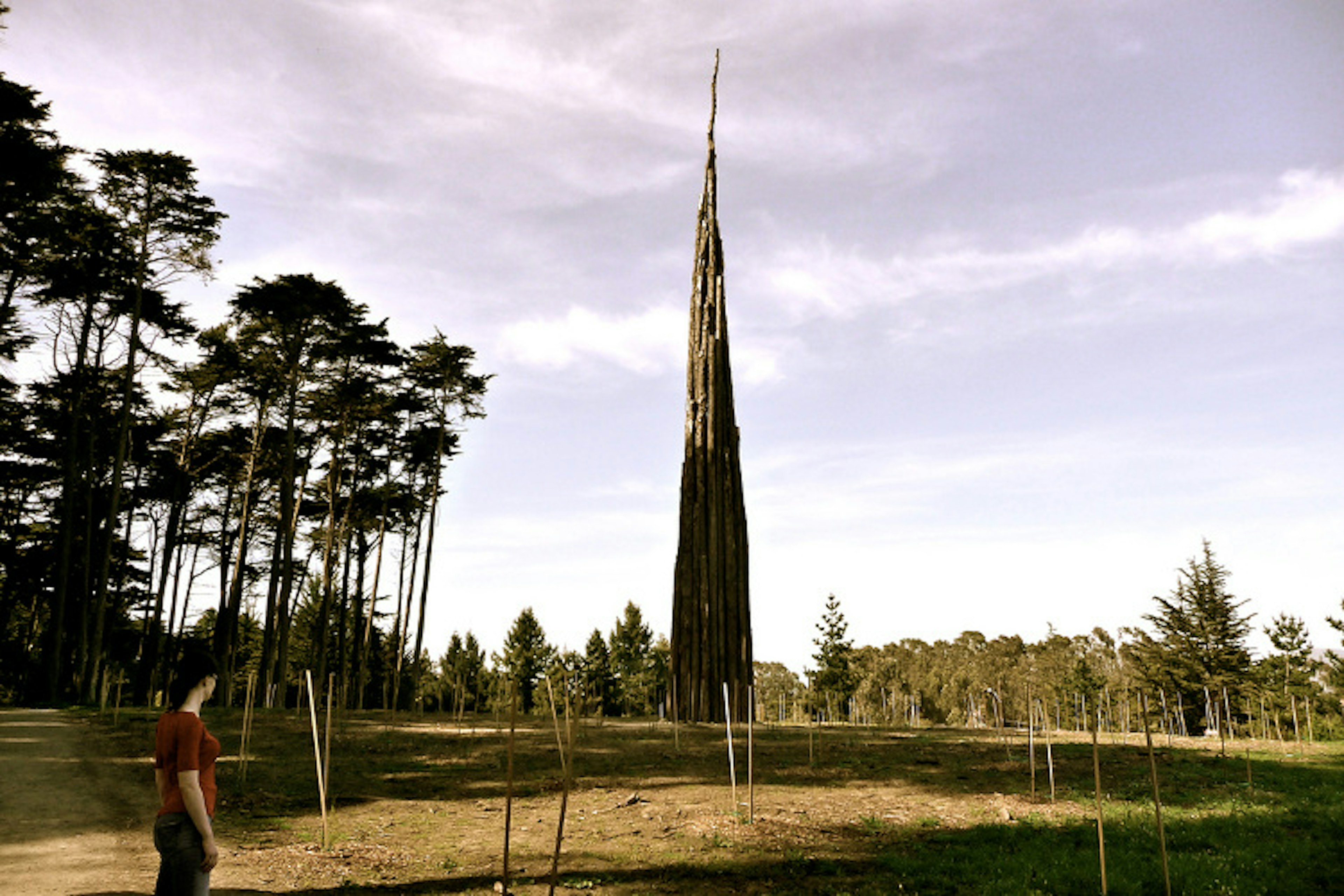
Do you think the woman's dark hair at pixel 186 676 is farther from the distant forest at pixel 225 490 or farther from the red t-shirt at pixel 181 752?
the distant forest at pixel 225 490

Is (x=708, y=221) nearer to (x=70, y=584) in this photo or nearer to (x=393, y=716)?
(x=393, y=716)

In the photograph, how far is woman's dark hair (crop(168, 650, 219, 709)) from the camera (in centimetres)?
471

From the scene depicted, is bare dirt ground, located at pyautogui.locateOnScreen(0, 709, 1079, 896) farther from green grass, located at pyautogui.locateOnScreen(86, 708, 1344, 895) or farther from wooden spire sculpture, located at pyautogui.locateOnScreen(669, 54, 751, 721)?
wooden spire sculpture, located at pyautogui.locateOnScreen(669, 54, 751, 721)


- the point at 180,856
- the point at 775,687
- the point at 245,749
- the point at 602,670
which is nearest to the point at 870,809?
the point at 180,856

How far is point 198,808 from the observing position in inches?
176

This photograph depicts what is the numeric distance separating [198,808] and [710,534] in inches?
739

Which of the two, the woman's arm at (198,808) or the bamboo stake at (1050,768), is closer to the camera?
the woman's arm at (198,808)

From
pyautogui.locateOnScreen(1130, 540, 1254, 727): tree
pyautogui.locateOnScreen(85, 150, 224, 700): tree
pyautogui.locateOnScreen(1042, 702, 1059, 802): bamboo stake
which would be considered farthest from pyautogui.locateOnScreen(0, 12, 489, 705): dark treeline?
pyautogui.locateOnScreen(1130, 540, 1254, 727): tree

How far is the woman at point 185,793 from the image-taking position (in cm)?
445

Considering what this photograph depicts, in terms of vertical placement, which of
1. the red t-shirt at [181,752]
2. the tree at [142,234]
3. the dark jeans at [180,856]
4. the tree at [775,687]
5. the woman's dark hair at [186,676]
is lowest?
the tree at [775,687]

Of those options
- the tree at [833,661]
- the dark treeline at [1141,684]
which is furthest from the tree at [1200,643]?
the tree at [833,661]

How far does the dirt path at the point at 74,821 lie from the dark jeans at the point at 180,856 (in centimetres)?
428

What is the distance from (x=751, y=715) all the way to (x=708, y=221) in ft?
54.8

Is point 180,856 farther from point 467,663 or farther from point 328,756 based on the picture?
point 467,663
